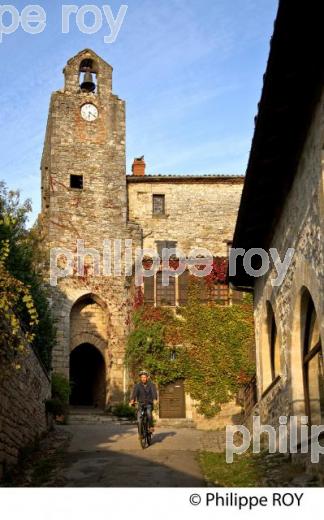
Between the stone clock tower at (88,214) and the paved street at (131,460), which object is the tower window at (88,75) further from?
the paved street at (131,460)

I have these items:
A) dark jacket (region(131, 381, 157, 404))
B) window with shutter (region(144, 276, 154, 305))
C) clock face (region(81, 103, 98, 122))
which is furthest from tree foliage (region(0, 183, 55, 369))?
clock face (region(81, 103, 98, 122))

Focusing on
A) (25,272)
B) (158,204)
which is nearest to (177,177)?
(158,204)

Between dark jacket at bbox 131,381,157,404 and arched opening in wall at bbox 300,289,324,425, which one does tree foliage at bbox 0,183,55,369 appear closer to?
dark jacket at bbox 131,381,157,404

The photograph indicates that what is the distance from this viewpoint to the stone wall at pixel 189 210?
1213 inches

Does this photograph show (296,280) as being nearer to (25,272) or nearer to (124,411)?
(25,272)

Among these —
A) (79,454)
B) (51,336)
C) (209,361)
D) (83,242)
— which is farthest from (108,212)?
(79,454)

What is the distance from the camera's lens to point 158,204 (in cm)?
3123

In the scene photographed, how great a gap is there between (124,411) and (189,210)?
410 inches

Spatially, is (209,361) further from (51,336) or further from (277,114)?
(277,114)

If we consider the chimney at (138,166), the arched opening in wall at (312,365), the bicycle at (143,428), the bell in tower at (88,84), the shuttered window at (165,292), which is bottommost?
the bicycle at (143,428)

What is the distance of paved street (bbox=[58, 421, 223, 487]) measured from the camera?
9.62m

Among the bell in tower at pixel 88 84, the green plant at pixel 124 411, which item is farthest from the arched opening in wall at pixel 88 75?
the green plant at pixel 124 411

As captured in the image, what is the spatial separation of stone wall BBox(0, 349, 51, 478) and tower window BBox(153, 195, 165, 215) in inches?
601

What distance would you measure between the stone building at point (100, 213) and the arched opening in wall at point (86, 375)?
45 millimetres
